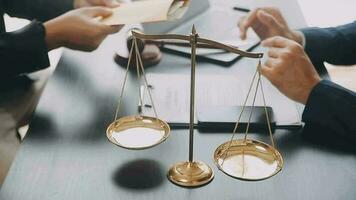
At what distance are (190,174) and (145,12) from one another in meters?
0.59

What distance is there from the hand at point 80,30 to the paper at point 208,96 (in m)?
0.22

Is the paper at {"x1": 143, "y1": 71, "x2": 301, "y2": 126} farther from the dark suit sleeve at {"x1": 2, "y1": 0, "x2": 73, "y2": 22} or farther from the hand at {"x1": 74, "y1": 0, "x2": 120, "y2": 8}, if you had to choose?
the dark suit sleeve at {"x1": 2, "y1": 0, "x2": 73, "y2": 22}

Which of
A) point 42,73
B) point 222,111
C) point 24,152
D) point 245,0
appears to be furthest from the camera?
point 245,0

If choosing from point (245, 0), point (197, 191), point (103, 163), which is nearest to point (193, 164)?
point (197, 191)

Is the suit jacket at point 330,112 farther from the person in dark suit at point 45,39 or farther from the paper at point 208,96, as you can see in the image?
the person in dark suit at point 45,39

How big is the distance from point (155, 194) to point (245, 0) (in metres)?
1.16

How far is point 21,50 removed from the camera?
1429 millimetres

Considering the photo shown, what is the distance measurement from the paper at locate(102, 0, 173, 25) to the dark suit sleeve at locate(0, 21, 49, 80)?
0.20 metres

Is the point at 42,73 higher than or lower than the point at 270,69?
lower

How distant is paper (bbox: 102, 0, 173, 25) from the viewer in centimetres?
132

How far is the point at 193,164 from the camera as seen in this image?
0.95 meters

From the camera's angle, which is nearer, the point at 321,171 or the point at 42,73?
the point at 321,171

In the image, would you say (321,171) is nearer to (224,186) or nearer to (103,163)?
(224,186)

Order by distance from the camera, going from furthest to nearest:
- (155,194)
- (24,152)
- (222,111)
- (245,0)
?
(245,0) < (222,111) < (24,152) < (155,194)
